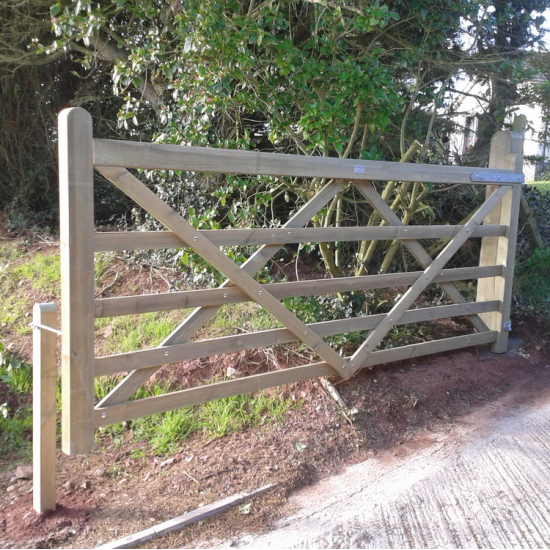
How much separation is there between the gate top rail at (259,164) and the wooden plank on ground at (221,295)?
2.44ft

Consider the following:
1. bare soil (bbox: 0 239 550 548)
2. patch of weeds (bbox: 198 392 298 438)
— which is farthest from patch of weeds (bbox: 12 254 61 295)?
patch of weeds (bbox: 198 392 298 438)

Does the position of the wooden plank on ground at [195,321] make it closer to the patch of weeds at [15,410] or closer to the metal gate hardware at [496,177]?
the patch of weeds at [15,410]

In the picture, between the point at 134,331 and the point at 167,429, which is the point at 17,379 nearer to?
the point at 134,331

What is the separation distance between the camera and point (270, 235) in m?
3.68

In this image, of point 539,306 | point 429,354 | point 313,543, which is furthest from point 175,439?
point 539,306

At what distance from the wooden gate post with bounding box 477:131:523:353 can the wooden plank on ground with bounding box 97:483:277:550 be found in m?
3.02

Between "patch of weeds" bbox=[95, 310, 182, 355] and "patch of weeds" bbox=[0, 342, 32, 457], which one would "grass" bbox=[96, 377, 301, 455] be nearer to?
"patch of weeds" bbox=[0, 342, 32, 457]

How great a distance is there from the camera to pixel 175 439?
13.0ft

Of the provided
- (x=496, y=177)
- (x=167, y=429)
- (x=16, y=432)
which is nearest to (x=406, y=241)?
(x=496, y=177)

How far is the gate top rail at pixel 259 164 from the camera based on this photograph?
117 inches

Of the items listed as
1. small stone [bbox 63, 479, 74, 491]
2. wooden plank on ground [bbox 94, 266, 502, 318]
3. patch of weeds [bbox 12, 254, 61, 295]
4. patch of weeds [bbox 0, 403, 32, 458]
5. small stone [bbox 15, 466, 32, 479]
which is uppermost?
wooden plank on ground [bbox 94, 266, 502, 318]

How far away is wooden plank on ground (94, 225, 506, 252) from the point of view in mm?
3022

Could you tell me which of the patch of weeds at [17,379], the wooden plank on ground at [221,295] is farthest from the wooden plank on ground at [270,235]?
the patch of weeds at [17,379]

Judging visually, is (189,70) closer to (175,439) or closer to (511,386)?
(175,439)
